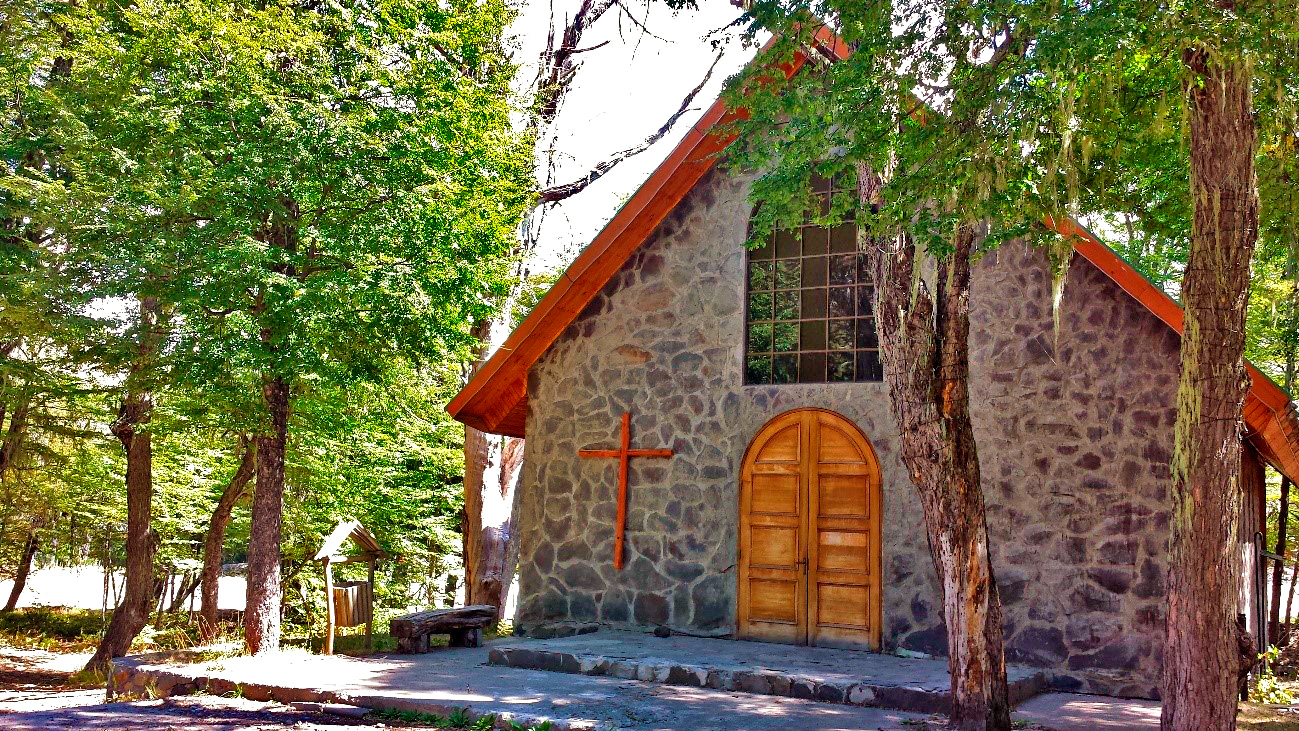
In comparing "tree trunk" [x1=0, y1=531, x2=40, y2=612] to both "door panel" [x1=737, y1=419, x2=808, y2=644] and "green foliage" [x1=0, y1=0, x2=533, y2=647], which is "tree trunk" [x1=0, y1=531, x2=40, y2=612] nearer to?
"green foliage" [x1=0, y1=0, x2=533, y2=647]

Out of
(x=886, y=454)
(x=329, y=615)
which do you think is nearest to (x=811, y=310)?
(x=886, y=454)

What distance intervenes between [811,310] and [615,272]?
227 centimetres

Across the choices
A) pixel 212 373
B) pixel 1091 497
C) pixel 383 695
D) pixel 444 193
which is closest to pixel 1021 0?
pixel 1091 497

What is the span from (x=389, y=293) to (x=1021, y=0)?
5.89 metres

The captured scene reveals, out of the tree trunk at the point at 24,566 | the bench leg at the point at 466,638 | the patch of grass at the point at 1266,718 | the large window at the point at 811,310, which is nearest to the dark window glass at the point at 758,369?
the large window at the point at 811,310

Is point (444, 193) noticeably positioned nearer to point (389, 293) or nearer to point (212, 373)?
point (389, 293)

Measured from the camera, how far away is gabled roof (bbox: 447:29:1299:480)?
8.55 m

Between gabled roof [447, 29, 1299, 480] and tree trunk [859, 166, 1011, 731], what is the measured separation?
235 cm

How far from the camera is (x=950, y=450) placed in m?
6.67

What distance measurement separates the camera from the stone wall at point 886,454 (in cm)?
874

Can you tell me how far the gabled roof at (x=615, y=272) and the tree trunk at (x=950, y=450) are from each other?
2.35 meters

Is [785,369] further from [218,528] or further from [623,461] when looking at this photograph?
[218,528]

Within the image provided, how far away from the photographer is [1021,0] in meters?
6.16

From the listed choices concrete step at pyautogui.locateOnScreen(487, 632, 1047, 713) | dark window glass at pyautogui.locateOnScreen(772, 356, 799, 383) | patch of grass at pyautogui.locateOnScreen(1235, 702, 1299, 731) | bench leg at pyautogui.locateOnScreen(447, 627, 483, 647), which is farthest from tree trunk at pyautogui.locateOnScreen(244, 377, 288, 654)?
patch of grass at pyautogui.locateOnScreen(1235, 702, 1299, 731)
